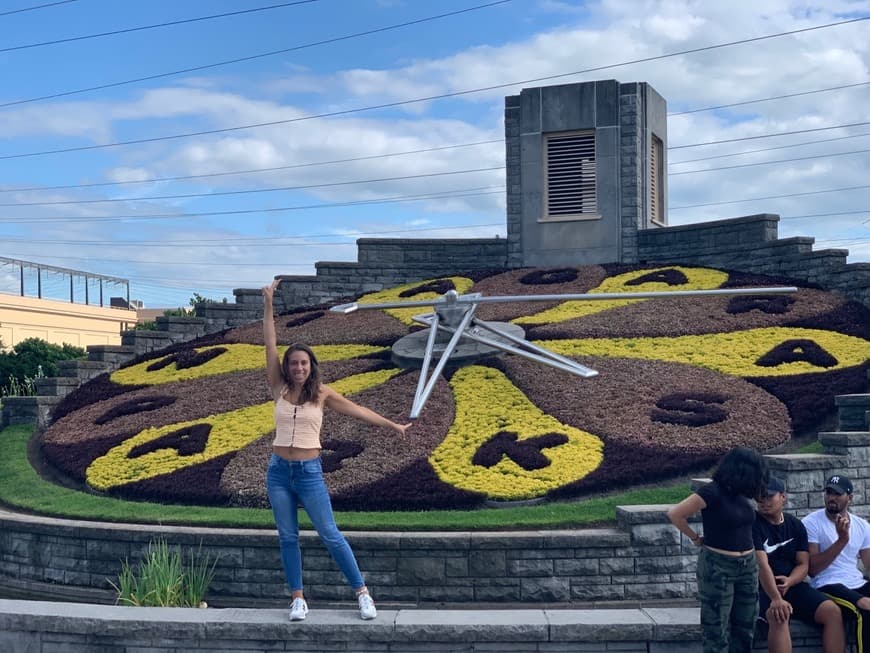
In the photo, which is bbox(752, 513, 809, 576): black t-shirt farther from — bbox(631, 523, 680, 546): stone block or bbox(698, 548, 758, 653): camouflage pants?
bbox(631, 523, 680, 546): stone block

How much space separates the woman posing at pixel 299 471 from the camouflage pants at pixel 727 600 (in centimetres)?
216

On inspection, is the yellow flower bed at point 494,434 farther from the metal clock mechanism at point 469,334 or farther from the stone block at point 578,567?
the stone block at point 578,567

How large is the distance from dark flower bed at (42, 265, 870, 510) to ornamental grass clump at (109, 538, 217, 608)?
1694mm

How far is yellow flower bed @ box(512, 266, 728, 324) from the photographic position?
17859mm

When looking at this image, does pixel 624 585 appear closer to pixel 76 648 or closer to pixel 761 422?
pixel 761 422

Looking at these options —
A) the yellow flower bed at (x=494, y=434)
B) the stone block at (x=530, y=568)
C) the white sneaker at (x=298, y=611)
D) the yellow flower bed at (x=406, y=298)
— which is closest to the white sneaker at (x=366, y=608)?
the white sneaker at (x=298, y=611)

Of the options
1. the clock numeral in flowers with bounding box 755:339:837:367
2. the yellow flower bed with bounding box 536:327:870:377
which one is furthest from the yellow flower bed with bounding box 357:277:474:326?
the clock numeral in flowers with bounding box 755:339:837:367

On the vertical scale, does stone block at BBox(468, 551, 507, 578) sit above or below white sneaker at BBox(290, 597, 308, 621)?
below

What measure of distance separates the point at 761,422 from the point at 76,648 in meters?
8.66

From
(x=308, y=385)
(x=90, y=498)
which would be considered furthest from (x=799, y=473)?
(x=90, y=498)

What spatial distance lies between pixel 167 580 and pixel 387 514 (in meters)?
2.70

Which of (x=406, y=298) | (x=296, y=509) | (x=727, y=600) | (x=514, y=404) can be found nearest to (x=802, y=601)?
(x=727, y=600)

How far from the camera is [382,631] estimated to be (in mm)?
6434

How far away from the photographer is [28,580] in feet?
35.8
